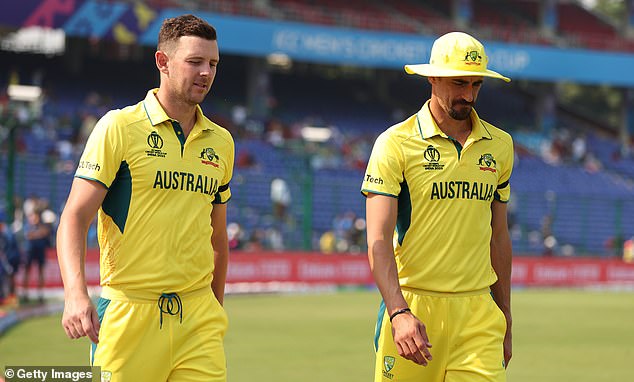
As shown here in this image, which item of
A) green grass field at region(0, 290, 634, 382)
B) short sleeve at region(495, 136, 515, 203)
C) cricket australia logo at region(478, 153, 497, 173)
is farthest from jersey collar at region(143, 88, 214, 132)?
green grass field at region(0, 290, 634, 382)

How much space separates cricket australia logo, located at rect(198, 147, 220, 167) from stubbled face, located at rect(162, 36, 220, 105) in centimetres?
28

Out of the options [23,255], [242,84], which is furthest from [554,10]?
[23,255]

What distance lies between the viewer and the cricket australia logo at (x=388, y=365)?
238 inches

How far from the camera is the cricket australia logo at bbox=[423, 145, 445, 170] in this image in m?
6.06

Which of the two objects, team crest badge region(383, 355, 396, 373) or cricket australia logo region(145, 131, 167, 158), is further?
team crest badge region(383, 355, 396, 373)

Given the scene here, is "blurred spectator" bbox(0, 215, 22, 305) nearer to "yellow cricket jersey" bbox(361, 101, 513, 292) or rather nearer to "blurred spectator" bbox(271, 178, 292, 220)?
"blurred spectator" bbox(271, 178, 292, 220)

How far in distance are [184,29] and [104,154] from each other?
685 millimetres

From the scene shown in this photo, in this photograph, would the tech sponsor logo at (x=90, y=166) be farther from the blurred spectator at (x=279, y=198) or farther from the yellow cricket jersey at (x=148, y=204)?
the blurred spectator at (x=279, y=198)

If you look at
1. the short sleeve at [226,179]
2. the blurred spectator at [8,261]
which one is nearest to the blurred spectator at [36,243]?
the blurred spectator at [8,261]

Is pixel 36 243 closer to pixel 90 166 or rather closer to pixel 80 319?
pixel 90 166

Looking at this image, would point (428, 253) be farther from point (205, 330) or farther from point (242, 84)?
point (242, 84)

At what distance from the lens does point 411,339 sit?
5.64 m

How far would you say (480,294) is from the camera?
6.14 metres

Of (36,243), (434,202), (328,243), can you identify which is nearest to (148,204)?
(434,202)
